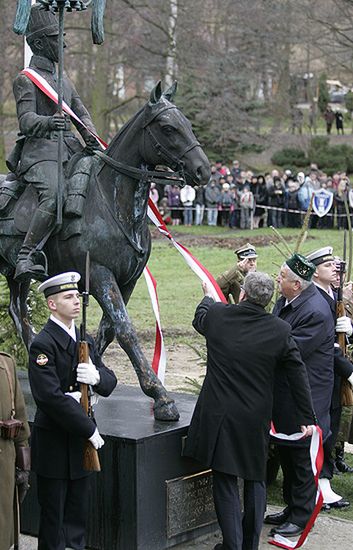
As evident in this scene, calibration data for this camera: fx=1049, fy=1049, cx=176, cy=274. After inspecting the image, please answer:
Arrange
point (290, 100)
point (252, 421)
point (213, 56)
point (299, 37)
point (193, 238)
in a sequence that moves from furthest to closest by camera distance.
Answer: point (290, 100) < point (213, 56) < point (299, 37) < point (193, 238) < point (252, 421)

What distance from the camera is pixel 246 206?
31531 millimetres

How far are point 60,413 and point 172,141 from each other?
2.53 meters

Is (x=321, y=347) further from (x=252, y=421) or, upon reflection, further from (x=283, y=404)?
(x=252, y=421)

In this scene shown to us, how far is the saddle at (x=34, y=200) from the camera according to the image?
8250mm

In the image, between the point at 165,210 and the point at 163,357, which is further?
the point at 165,210

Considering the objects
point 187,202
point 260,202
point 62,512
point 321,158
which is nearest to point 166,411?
point 62,512

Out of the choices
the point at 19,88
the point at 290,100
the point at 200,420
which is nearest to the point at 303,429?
the point at 200,420

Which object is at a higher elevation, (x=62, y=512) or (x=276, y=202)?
(x=276, y=202)

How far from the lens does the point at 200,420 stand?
281 inches

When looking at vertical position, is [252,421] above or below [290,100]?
below

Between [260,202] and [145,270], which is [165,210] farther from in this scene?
[145,270]

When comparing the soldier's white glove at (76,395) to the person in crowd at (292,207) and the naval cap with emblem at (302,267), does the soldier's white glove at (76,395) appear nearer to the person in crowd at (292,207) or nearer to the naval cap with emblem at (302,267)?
the naval cap with emblem at (302,267)

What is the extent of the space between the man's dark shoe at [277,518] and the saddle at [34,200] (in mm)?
2714

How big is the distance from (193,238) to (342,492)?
1943cm
